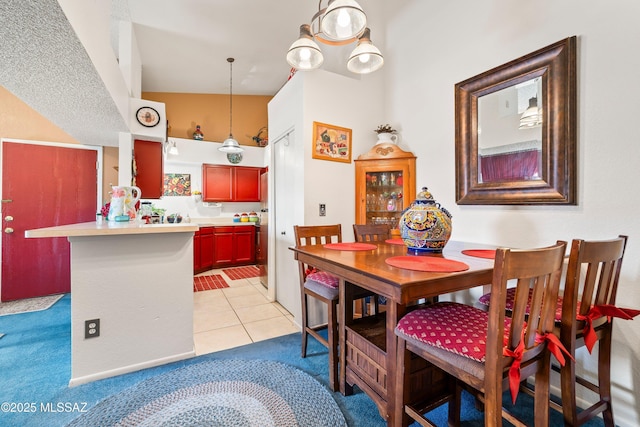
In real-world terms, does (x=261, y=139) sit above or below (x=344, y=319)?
above

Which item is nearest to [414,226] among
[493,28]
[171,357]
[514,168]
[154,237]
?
[514,168]

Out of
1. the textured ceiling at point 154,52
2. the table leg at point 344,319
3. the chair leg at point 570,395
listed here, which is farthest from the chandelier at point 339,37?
the chair leg at point 570,395

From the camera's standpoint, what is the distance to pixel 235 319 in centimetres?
278

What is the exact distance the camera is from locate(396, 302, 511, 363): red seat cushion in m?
1.00

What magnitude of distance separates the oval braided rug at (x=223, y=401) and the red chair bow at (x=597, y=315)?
124cm

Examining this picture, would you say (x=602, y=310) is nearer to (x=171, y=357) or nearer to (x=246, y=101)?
(x=171, y=357)

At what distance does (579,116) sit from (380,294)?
1.62 m

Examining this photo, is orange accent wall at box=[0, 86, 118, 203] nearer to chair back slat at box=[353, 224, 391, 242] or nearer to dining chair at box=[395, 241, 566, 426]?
chair back slat at box=[353, 224, 391, 242]

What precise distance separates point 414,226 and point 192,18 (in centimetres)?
331

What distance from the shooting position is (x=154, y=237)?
1962 mm

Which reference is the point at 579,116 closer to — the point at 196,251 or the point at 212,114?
the point at 196,251

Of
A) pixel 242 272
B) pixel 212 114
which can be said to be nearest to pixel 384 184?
pixel 242 272

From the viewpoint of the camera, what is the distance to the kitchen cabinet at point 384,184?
265 cm

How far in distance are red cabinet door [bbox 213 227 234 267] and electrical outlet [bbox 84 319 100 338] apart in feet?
10.6
